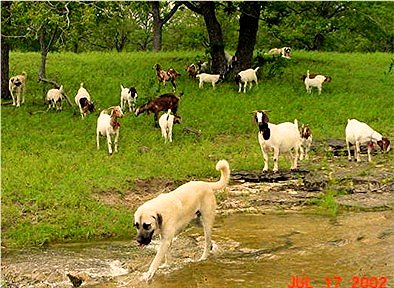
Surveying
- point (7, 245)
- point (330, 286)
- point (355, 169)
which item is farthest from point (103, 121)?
point (330, 286)

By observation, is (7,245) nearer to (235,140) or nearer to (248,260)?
(248,260)

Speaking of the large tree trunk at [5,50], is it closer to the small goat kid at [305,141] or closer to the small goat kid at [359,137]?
the small goat kid at [305,141]

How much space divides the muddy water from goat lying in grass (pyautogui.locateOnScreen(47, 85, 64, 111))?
1222 cm

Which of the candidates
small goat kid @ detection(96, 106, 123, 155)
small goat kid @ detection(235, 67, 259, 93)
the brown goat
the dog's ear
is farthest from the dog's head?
small goat kid @ detection(235, 67, 259, 93)

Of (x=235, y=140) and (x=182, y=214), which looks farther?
(x=235, y=140)

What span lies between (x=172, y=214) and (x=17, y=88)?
1577 cm

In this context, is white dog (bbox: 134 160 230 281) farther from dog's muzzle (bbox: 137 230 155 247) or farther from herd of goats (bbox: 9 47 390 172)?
herd of goats (bbox: 9 47 390 172)

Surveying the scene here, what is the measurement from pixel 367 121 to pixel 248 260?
14.2 m

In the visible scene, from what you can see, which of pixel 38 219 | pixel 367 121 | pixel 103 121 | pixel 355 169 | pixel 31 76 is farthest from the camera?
pixel 31 76

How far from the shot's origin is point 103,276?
9.49 m

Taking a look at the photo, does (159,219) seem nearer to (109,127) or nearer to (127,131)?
(109,127)

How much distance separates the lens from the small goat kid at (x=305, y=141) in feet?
60.0

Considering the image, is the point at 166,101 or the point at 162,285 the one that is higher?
the point at 166,101

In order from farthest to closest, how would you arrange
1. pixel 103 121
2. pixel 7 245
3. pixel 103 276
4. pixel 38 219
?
pixel 103 121
pixel 38 219
pixel 7 245
pixel 103 276
